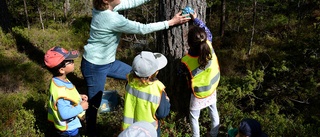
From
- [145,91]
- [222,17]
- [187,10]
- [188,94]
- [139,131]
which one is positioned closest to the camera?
[139,131]

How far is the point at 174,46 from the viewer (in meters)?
4.00

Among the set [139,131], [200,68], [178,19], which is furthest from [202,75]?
[139,131]

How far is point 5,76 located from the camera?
21.6 feet

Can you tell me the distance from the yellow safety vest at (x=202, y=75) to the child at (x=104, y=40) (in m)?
0.54

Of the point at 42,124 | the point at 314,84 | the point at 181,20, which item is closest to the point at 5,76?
the point at 42,124

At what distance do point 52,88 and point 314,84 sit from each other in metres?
3.97

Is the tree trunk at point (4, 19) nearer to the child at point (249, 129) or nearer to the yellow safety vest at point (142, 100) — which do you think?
the yellow safety vest at point (142, 100)

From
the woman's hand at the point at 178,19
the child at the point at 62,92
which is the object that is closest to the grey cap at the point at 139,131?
the child at the point at 62,92

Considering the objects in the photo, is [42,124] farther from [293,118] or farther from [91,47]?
[293,118]

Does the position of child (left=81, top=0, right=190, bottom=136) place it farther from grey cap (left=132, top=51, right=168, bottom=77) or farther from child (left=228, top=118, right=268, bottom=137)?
child (left=228, top=118, right=268, bottom=137)

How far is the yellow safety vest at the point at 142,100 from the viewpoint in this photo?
3021 mm

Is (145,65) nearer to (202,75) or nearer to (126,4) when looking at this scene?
(202,75)

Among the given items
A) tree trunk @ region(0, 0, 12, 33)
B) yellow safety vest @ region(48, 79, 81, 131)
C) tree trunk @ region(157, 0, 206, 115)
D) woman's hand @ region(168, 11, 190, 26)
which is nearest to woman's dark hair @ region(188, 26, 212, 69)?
woman's hand @ region(168, 11, 190, 26)

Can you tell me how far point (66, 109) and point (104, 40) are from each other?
0.97 metres
